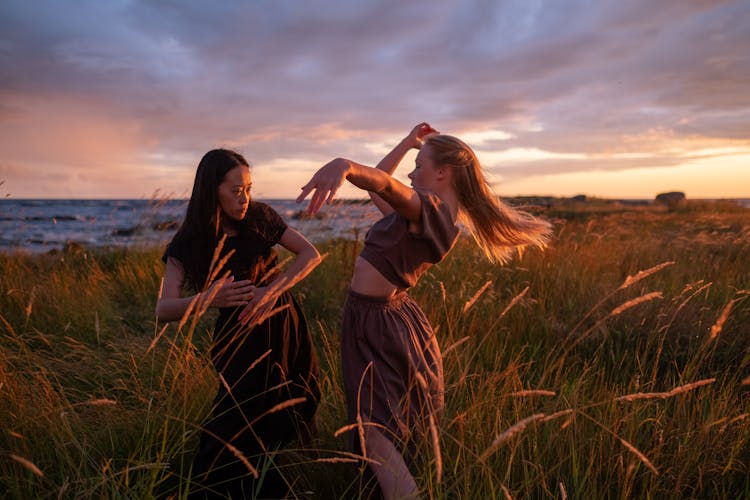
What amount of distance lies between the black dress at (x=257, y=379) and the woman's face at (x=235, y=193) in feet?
0.35

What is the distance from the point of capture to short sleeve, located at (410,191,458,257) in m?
1.78

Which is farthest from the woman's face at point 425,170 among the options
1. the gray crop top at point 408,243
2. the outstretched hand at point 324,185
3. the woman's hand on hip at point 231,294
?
the woman's hand on hip at point 231,294

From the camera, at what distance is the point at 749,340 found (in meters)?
3.69

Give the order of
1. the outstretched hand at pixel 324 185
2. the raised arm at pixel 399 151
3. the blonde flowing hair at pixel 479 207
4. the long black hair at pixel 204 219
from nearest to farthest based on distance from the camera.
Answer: the outstretched hand at pixel 324 185, the blonde flowing hair at pixel 479 207, the long black hair at pixel 204 219, the raised arm at pixel 399 151

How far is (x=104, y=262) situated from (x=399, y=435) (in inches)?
264

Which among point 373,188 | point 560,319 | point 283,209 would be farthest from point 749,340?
point 283,209

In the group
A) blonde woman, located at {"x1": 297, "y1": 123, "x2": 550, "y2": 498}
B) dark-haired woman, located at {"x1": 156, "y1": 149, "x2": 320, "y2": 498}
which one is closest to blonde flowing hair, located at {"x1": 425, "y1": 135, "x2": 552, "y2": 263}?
blonde woman, located at {"x1": 297, "y1": 123, "x2": 550, "y2": 498}

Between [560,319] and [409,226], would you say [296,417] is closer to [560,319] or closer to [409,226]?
[409,226]

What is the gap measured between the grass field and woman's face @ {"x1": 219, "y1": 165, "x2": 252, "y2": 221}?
801mm

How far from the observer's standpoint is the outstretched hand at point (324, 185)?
4.66 ft

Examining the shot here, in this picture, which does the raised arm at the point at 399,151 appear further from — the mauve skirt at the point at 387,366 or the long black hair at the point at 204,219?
the long black hair at the point at 204,219

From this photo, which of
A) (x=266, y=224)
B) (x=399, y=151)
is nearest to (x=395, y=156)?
(x=399, y=151)

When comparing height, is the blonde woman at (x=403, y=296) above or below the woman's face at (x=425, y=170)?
below

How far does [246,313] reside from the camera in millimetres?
2301
